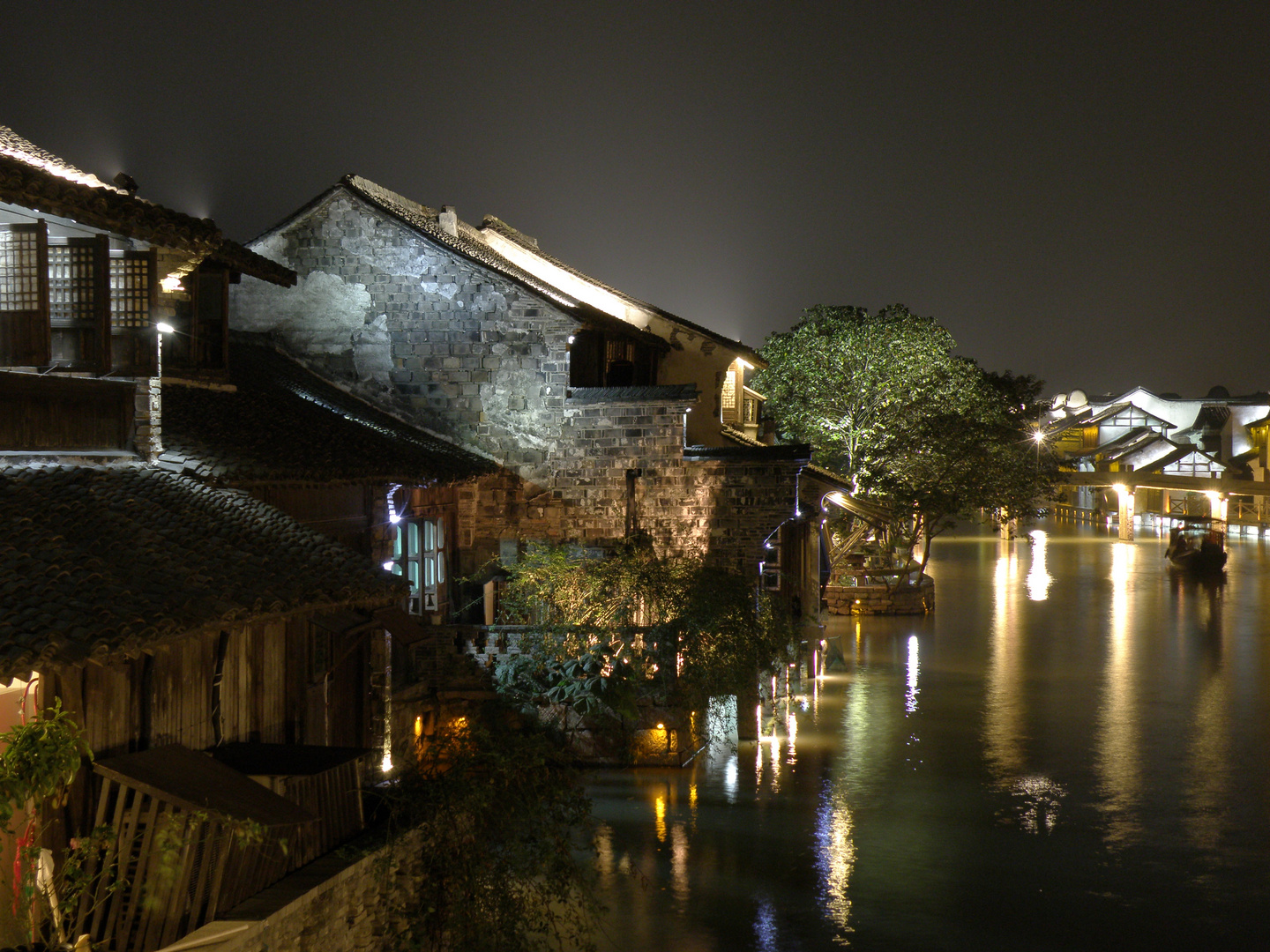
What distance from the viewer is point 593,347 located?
70.6 ft

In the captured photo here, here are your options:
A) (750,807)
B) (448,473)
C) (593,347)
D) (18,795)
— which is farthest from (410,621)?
(593,347)

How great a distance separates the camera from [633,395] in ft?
64.1

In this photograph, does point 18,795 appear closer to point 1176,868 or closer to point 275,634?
point 275,634

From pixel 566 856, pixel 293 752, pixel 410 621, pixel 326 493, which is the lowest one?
pixel 566 856

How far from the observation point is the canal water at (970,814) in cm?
1247

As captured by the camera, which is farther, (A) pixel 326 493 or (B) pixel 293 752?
(A) pixel 326 493

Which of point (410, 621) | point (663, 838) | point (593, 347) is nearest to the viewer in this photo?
point (410, 621)

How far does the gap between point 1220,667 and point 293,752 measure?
24.2 m

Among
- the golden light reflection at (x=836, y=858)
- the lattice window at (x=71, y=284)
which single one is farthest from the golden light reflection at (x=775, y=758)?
the lattice window at (x=71, y=284)

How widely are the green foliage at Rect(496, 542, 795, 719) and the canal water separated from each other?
1567 mm

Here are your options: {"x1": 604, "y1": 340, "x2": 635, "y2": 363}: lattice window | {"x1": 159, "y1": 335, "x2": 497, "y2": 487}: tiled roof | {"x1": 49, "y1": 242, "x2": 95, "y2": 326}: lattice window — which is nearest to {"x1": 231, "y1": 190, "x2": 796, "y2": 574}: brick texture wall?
{"x1": 159, "y1": 335, "x2": 497, "y2": 487}: tiled roof

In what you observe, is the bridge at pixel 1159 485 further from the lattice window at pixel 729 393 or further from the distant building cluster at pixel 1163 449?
the lattice window at pixel 729 393

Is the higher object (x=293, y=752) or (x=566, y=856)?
(x=293, y=752)

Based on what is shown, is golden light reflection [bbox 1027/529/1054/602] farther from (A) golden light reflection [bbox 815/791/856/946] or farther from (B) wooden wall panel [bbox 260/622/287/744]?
(B) wooden wall panel [bbox 260/622/287/744]
